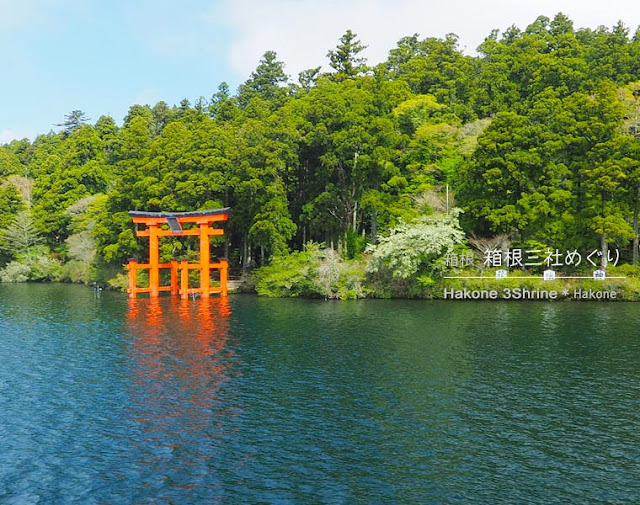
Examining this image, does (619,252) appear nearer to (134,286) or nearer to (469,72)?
(469,72)

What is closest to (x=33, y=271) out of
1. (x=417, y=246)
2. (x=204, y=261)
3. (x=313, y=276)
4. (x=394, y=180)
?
(x=204, y=261)

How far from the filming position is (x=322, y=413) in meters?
17.7

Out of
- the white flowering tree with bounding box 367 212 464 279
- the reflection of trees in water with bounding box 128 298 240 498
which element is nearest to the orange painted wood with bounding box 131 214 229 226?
the white flowering tree with bounding box 367 212 464 279

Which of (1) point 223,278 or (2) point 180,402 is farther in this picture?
(1) point 223,278

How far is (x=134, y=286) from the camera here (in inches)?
1880

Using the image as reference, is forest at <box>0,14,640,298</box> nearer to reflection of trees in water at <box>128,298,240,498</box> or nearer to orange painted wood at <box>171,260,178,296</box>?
orange painted wood at <box>171,260,178,296</box>

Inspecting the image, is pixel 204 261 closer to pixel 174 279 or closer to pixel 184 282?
pixel 184 282

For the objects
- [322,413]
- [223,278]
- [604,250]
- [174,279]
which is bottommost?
[322,413]

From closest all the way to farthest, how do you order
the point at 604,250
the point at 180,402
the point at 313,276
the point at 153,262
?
1. the point at 180,402
2. the point at 604,250
3. the point at 313,276
4. the point at 153,262

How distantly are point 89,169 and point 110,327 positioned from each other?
153ft

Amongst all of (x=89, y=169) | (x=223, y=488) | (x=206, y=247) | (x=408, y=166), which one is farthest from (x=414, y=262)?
(x=89, y=169)

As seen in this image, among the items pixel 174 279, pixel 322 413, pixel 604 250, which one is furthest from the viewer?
pixel 174 279

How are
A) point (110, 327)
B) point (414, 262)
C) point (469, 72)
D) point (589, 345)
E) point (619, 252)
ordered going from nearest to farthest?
point (589, 345) < point (110, 327) < point (414, 262) < point (619, 252) < point (469, 72)

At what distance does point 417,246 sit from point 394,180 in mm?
7593
